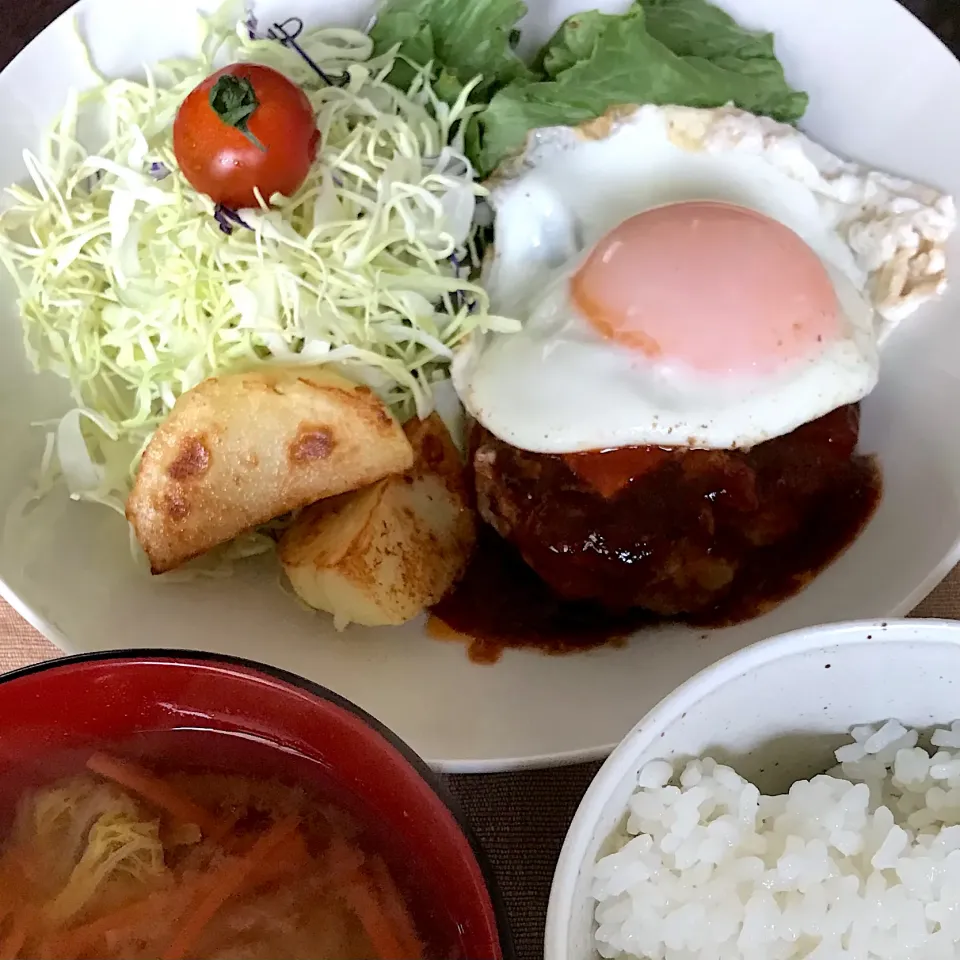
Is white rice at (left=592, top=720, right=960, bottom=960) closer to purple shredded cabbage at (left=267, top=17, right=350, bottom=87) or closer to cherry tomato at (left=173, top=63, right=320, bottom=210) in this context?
cherry tomato at (left=173, top=63, right=320, bottom=210)

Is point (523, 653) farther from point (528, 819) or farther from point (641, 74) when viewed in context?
point (641, 74)

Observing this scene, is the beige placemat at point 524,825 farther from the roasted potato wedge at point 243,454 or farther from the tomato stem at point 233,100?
the tomato stem at point 233,100

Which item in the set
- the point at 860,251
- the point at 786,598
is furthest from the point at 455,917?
the point at 860,251

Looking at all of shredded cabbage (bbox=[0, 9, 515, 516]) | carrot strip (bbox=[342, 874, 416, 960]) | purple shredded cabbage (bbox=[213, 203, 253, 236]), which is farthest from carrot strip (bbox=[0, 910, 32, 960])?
purple shredded cabbage (bbox=[213, 203, 253, 236])

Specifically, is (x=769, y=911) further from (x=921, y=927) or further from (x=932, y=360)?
(x=932, y=360)

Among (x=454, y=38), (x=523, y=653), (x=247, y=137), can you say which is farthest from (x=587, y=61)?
(x=523, y=653)
